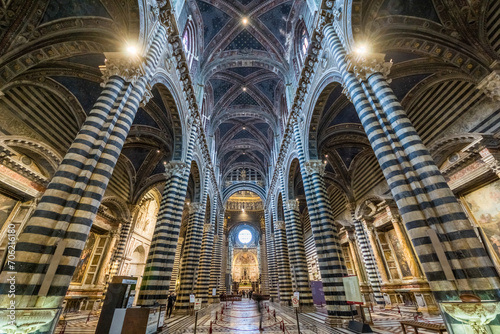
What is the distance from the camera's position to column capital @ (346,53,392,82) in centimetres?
624

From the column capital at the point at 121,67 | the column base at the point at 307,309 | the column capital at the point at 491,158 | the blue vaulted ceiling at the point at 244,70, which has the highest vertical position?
the blue vaulted ceiling at the point at 244,70

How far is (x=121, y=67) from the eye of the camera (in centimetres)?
617

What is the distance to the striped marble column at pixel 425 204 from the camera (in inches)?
147

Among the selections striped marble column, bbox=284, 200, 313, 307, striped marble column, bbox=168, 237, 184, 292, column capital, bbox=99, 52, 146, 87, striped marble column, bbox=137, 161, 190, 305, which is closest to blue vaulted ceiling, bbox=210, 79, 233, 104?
striped marble column, bbox=137, 161, 190, 305

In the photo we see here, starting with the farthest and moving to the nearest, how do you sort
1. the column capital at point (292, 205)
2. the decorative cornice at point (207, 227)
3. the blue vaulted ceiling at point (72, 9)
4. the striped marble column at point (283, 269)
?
the decorative cornice at point (207, 227), the striped marble column at point (283, 269), the column capital at point (292, 205), the blue vaulted ceiling at point (72, 9)

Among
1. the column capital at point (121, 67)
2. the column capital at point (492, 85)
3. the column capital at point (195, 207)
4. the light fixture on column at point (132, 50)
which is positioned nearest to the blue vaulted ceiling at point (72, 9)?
the light fixture on column at point (132, 50)

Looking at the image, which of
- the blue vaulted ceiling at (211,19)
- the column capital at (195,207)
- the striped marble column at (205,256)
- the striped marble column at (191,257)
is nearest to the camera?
the striped marble column at (191,257)

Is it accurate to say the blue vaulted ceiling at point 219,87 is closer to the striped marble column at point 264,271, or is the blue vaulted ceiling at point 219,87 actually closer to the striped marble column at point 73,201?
the striped marble column at point 73,201

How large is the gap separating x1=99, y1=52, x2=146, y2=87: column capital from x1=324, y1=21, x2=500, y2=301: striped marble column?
6.74 meters

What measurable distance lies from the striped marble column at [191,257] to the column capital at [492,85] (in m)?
14.8

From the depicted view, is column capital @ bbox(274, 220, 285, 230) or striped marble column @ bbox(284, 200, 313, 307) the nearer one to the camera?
striped marble column @ bbox(284, 200, 313, 307)

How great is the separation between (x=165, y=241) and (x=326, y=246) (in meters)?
6.69

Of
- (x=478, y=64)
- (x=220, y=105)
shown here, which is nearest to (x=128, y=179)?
(x=220, y=105)

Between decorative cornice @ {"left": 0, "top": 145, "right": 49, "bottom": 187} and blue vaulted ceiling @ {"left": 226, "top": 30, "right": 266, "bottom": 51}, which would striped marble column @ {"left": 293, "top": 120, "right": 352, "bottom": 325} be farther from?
decorative cornice @ {"left": 0, "top": 145, "right": 49, "bottom": 187}
